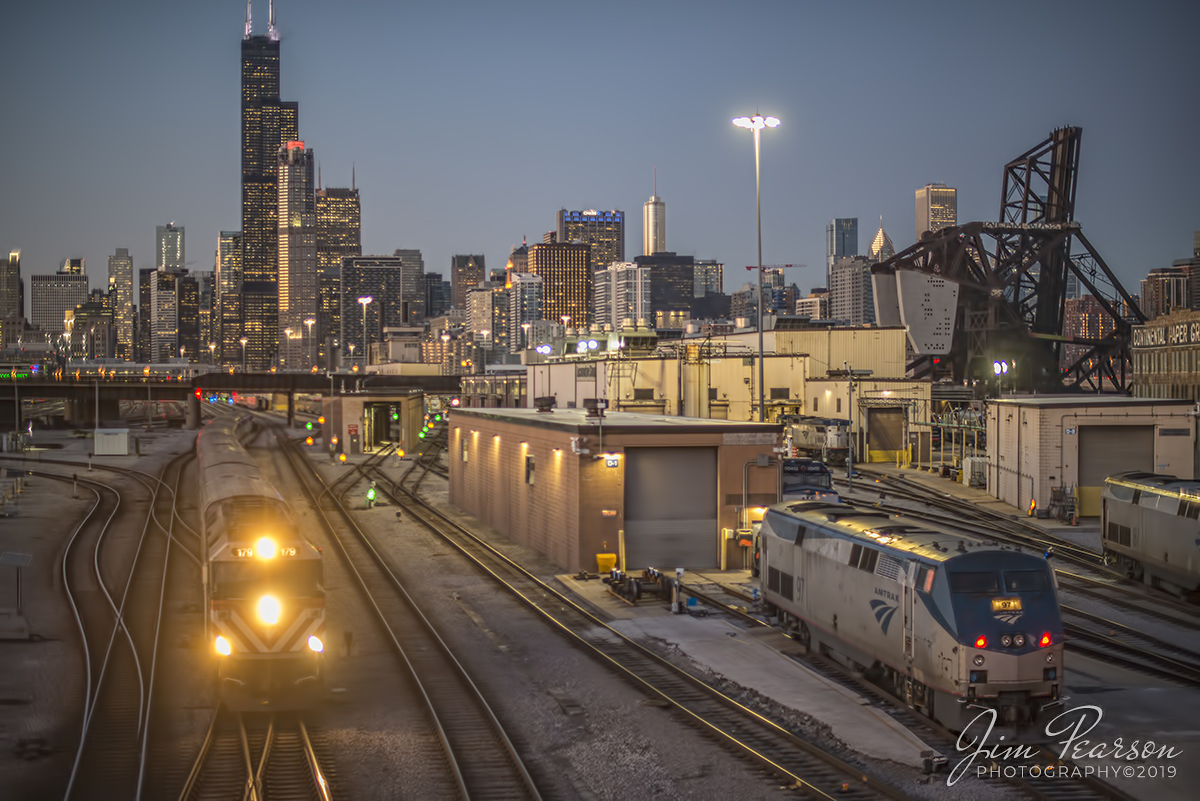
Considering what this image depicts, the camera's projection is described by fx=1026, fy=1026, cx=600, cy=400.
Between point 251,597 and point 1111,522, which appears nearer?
point 251,597

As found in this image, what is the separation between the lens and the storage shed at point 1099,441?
1633 inches

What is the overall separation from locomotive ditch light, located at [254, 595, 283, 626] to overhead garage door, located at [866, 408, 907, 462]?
57.0 meters

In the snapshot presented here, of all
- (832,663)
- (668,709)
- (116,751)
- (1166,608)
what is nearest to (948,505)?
(1166,608)

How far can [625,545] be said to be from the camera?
31.6 metres

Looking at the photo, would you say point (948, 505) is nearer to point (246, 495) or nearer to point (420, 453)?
point (246, 495)

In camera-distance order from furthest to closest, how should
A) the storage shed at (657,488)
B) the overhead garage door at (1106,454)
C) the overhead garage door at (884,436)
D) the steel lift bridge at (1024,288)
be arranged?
1. the steel lift bridge at (1024,288)
2. the overhead garage door at (884,436)
3. the overhead garage door at (1106,454)
4. the storage shed at (657,488)

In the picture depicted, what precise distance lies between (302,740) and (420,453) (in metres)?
67.8

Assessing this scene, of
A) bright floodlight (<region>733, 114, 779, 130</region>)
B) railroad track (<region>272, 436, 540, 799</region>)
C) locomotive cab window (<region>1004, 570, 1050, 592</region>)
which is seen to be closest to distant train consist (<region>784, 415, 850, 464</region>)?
bright floodlight (<region>733, 114, 779, 130</region>)

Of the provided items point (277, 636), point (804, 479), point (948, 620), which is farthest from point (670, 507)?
point (277, 636)

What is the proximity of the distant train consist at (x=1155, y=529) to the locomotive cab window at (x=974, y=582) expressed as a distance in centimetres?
1289

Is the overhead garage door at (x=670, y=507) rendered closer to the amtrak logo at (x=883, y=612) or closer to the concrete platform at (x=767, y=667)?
the concrete platform at (x=767, y=667)

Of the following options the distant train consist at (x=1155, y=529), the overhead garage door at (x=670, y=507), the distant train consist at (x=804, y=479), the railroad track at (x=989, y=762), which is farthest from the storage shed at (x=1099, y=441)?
the railroad track at (x=989, y=762)

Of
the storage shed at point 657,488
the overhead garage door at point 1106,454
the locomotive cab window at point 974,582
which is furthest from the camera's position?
the overhead garage door at point 1106,454

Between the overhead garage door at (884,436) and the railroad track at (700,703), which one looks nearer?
the railroad track at (700,703)
